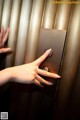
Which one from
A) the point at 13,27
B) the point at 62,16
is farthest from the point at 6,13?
the point at 62,16

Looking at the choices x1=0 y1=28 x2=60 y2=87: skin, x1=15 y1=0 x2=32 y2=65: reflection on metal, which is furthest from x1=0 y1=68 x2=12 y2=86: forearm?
x1=15 y1=0 x2=32 y2=65: reflection on metal

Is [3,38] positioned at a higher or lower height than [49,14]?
lower

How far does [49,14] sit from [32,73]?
35 cm

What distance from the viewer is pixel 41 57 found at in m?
0.82

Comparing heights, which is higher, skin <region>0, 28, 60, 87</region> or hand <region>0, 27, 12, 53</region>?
hand <region>0, 27, 12, 53</region>

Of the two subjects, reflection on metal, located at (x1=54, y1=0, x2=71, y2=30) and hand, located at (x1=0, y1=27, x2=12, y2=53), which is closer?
reflection on metal, located at (x1=54, y1=0, x2=71, y2=30)

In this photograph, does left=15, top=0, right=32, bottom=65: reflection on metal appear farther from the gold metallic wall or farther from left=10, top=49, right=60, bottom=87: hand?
left=10, top=49, right=60, bottom=87: hand

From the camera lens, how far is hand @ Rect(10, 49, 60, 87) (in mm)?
799

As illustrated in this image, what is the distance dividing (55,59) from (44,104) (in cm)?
29

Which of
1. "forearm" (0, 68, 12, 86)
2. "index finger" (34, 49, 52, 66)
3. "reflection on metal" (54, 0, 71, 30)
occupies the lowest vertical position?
"forearm" (0, 68, 12, 86)

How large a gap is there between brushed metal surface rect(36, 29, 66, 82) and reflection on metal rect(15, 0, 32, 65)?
0.12m

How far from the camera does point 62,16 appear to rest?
800 millimetres

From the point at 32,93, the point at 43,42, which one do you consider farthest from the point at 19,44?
the point at 32,93

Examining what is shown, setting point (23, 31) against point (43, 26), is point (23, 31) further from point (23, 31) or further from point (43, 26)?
point (43, 26)
